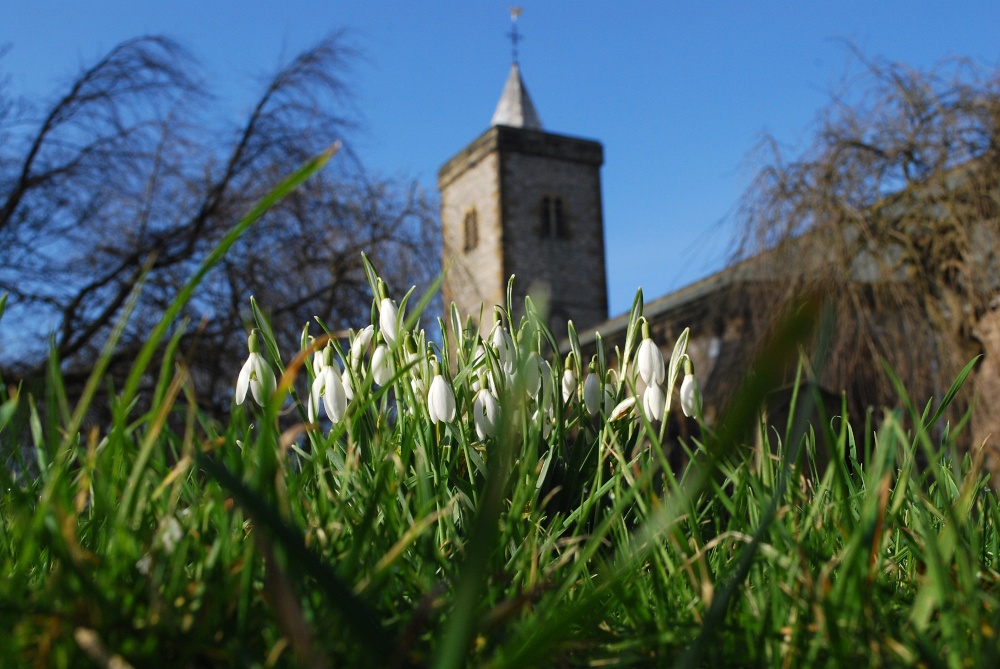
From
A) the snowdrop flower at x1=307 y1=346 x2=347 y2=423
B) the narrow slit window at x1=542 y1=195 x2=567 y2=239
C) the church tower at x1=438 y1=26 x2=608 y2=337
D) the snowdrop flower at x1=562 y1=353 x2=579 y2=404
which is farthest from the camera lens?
the narrow slit window at x1=542 y1=195 x2=567 y2=239

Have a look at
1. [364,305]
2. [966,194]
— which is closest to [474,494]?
[966,194]

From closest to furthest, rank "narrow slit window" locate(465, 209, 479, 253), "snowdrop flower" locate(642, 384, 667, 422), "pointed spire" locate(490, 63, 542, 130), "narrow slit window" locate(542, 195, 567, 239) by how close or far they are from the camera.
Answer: "snowdrop flower" locate(642, 384, 667, 422) < "narrow slit window" locate(542, 195, 567, 239) < "narrow slit window" locate(465, 209, 479, 253) < "pointed spire" locate(490, 63, 542, 130)

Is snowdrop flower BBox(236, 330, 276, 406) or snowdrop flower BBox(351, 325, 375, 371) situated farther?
snowdrop flower BBox(351, 325, 375, 371)

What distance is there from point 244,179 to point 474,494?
25.7ft

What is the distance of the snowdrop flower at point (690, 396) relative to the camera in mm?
1560

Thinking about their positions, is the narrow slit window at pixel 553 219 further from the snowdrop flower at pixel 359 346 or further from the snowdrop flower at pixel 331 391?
the snowdrop flower at pixel 331 391

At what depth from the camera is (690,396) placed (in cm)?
162

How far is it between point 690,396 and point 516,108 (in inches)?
1394

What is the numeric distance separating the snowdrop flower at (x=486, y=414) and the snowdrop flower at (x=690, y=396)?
31 centimetres

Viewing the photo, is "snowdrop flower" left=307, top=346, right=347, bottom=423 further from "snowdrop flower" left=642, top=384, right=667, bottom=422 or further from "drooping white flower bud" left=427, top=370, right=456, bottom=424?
"snowdrop flower" left=642, top=384, right=667, bottom=422

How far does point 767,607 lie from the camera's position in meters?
0.82

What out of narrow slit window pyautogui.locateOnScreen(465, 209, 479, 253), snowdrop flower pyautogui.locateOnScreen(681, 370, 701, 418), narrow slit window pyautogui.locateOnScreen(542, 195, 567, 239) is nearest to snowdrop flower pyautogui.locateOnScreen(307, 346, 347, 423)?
snowdrop flower pyautogui.locateOnScreen(681, 370, 701, 418)

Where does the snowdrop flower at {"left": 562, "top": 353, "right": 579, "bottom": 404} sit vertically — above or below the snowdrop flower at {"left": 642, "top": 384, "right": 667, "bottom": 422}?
above

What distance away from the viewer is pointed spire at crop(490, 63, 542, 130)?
3591cm
